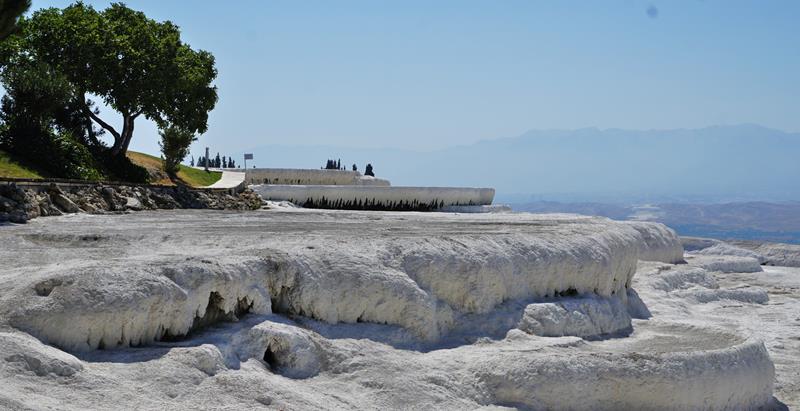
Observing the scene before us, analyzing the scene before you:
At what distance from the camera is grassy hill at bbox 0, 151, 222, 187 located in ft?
94.7

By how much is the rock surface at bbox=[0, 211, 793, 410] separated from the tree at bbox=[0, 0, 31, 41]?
7507 mm

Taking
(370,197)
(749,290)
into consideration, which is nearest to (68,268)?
(749,290)

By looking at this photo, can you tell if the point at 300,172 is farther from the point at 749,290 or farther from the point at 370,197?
the point at 749,290

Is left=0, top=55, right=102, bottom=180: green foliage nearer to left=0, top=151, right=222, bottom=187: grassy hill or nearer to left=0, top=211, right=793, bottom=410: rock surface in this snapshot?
left=0, top=151, right=222, bottom=187: grassy hill

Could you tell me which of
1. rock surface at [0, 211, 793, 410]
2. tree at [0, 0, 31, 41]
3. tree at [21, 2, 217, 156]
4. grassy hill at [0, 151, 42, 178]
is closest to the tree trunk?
tree at [21, 2, 217, 156]

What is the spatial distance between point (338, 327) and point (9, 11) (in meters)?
15.2

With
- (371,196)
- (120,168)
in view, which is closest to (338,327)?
(371,196)

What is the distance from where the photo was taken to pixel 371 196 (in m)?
38.5

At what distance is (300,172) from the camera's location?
46219 mm

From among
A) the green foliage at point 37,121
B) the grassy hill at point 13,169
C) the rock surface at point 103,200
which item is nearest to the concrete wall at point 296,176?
the rock surface at point 103,200

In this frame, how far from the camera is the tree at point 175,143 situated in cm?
4103

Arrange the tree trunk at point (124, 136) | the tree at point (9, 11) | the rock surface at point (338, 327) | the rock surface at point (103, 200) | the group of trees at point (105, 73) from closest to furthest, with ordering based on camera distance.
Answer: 1. the rock surface at point (338, 327)
2. the rock surface at point (103, 200)
3. the tree at point (9, 11)
4. the group of trees at point (105, 73)
5. the tree trunk at point (124, 136)

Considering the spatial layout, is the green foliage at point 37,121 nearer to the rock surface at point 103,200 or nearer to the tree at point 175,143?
the rock surface at point 103,200

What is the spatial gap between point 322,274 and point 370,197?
23.9 metres
